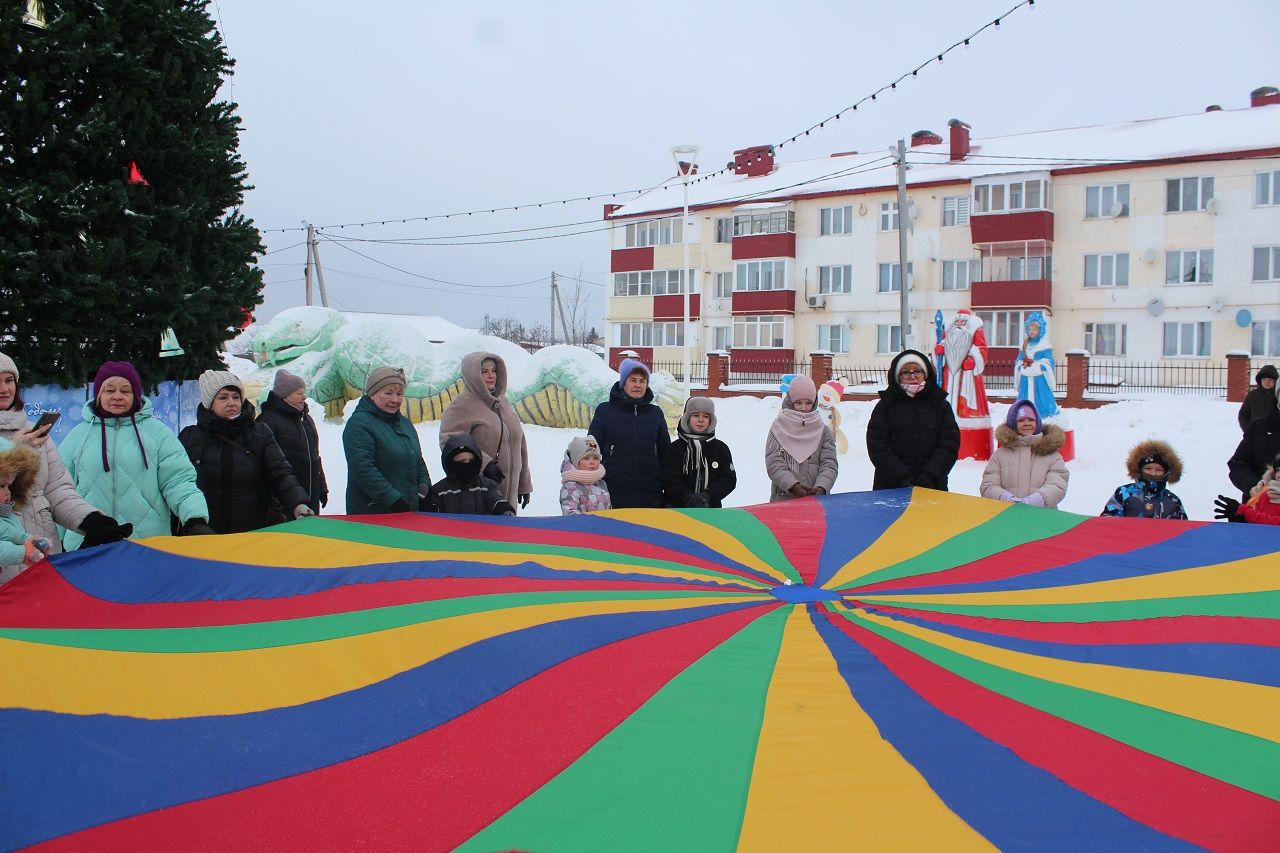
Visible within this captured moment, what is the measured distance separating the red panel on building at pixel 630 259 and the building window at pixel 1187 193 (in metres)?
A: 15.8

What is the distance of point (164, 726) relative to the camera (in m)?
2.35

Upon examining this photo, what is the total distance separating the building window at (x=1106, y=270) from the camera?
84.6ft

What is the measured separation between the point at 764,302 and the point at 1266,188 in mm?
13191

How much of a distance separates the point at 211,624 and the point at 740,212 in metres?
29.7

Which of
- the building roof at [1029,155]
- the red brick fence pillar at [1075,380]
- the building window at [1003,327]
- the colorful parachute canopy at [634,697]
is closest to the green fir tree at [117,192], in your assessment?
the colorful parachute canopy at [634,697]

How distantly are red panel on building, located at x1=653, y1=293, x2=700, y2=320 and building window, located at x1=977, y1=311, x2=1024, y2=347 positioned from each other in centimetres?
990

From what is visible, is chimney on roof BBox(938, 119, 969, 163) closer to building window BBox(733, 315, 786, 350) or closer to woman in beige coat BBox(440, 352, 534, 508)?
building window BBox(733, 315, 786, 350)

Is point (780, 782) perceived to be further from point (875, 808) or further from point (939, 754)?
point (939, 754)

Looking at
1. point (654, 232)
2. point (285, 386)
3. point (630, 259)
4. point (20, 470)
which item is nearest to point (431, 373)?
point (285, 386)

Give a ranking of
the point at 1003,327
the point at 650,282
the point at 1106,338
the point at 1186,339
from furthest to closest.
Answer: the point at 650,282 < the point at 1003,327 < the point at 1106,338 < the point at 1186,339

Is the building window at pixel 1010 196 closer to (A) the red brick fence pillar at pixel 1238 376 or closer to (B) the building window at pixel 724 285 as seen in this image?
(B) the building window at pixel 724 285

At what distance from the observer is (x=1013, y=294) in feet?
86.4

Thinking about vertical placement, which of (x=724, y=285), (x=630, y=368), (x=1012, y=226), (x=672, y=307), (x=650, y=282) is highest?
(x=1012, y=226)

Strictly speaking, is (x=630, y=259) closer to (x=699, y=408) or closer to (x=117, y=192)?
(x=117, y=192)
